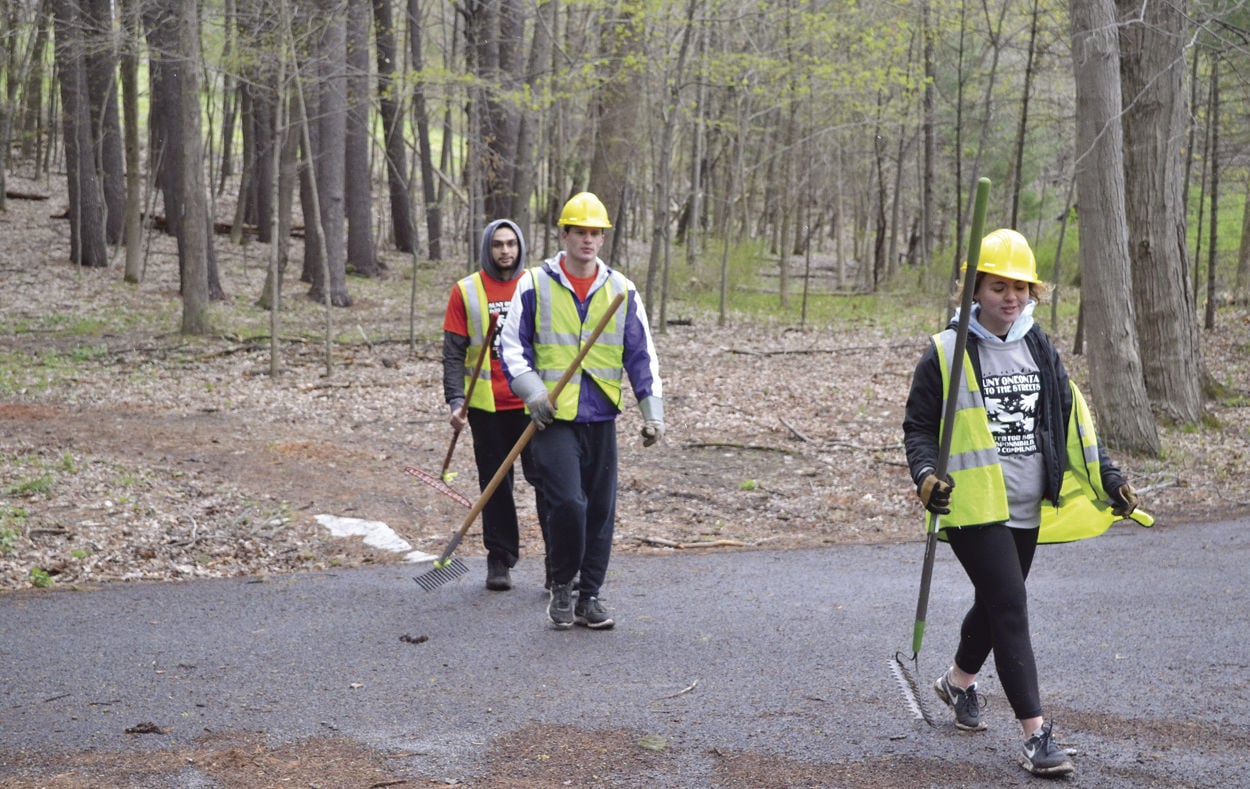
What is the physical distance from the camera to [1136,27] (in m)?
12.4

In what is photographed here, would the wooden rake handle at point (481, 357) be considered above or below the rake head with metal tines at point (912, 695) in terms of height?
above

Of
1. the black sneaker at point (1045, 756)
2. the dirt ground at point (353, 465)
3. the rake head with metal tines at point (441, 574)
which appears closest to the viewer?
the black sneaker at point (1045, 756)

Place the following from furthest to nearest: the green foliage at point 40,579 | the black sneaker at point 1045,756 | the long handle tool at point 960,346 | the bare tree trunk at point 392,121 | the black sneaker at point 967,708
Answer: the bare tree trunk at point 392,121
the green foliage at point 40,579
the black sneaker at point 967,708
the black sneaker at point 1045,756
the long handle tool at point 960,346

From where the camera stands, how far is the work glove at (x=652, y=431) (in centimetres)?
586

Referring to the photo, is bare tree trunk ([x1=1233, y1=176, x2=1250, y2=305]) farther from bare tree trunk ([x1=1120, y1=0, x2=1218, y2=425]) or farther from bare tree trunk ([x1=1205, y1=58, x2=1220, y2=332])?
bare tree trunk ([x1=1120, y1=0, x2=1218, y2=425])

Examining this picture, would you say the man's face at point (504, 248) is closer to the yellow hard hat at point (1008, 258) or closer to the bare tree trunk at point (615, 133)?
the yellow hard hat at point (1008, 258)

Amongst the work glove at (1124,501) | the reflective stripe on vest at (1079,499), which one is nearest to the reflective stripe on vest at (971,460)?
the reflective stripe on vest at (1079,499)

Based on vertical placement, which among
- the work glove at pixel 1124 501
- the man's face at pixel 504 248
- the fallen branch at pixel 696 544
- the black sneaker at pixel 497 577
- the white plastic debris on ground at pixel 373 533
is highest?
the man's face at pixel 504 248

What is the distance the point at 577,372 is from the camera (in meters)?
6.05

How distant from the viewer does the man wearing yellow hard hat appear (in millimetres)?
5992

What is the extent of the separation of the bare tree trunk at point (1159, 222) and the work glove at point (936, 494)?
9.17 meters

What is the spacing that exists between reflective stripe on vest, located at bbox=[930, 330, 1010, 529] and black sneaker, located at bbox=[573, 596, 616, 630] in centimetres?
246

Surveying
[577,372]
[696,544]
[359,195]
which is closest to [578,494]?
[577,372]

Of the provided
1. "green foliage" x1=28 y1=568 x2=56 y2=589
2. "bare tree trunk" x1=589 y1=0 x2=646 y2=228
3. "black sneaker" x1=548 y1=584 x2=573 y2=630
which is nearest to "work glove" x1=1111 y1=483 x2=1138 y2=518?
"black sneaker" x1=548 y1=584 x2=573 y2=630
